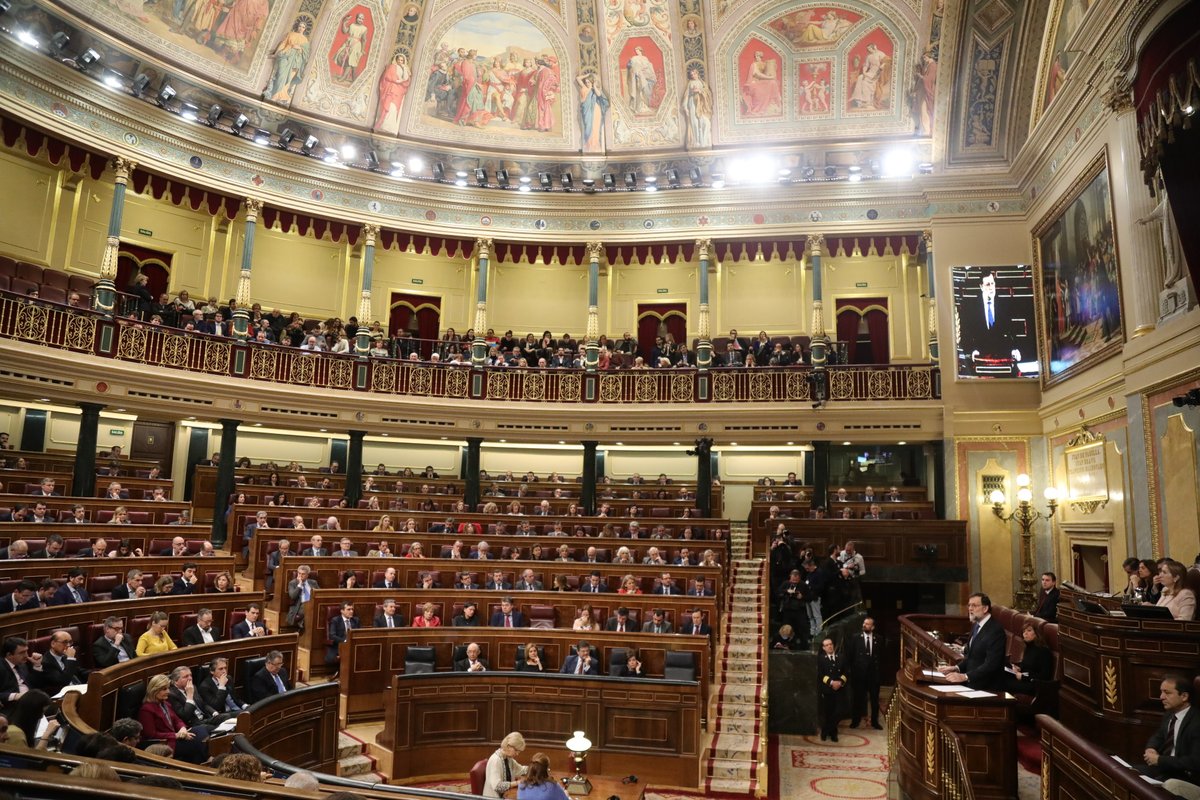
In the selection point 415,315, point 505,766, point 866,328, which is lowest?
point 505,766

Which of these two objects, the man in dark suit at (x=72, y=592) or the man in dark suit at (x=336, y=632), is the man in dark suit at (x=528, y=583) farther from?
the man in dark suit at (x=72, y=592)

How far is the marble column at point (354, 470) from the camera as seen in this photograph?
16875mm

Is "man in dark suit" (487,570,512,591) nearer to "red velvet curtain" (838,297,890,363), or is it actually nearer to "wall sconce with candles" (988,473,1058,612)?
"wall sconce with candles" (988,473,1058,612)

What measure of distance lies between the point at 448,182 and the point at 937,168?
10.2m

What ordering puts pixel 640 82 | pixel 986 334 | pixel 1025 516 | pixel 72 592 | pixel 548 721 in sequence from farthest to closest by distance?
pixel 640 82
pixel 986 334
pixel 1025 516
pixel 548 721
pixel 72 592

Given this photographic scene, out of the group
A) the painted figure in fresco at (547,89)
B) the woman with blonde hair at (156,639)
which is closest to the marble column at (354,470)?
the painted figure in fresco at (547,89)

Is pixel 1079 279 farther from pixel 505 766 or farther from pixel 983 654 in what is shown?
pixel 505 766

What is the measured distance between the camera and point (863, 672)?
1209 centimetres

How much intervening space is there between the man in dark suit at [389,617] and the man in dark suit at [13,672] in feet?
13.4

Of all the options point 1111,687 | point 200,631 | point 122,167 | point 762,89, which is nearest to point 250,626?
point 200,631

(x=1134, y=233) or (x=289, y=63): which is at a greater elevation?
(x=289, y=63)

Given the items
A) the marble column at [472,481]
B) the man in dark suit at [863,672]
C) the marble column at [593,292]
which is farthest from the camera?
the marble column at [593,292]

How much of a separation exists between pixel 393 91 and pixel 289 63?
2242mm

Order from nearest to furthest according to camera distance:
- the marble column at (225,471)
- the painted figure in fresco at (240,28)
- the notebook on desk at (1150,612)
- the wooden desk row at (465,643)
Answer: the notebook on desk at (1150,612), the wooden desk row at (465,643), the marble column at (225,471), the painted figure in fresco at (240,28)
